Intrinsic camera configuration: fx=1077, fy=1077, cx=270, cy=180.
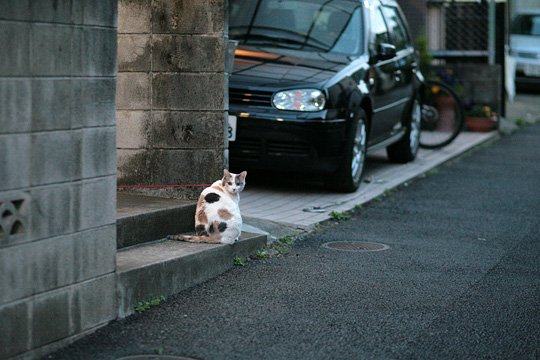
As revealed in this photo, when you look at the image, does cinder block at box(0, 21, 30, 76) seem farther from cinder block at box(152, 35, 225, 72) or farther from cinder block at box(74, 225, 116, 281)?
cinder block at box(152, 35, 225, 72)

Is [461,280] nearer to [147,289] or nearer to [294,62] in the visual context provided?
[147,289]

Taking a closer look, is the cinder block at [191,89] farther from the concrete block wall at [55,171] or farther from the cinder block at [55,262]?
the cinder block at [55,262]

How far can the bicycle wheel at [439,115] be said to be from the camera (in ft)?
50.8

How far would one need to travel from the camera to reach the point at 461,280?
7285 mm

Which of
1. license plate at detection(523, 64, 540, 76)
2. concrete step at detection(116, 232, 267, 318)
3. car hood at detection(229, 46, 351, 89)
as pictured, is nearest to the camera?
concrete step at detection(116, 232, 267, 318)

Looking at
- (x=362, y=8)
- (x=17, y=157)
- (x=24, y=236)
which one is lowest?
(x=24, y=236)

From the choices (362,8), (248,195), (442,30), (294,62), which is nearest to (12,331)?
(248,195)

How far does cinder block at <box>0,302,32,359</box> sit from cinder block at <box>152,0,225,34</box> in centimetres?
343

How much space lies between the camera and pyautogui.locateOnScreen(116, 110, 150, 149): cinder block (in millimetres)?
8094

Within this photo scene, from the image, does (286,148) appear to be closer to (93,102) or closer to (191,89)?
(191,89)

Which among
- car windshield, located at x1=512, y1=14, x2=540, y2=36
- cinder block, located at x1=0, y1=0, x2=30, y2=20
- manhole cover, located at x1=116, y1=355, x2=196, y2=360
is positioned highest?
car windshield, located at x1=512, y1=14, x2=540, y2=36

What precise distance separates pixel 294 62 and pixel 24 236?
6201 millimetres

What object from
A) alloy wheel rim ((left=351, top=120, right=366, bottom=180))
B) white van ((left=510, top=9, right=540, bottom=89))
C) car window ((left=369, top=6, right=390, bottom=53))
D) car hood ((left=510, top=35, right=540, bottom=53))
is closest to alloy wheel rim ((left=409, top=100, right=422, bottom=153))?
car window ((left=369, top=6, right=390, bottom=53))

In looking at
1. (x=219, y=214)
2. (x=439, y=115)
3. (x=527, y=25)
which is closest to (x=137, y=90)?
(x=219, y=214)
